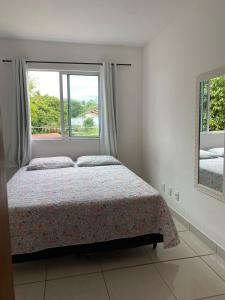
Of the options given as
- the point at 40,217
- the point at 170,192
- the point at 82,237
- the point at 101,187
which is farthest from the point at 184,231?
the point at 40,217

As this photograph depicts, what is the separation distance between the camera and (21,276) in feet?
6.49

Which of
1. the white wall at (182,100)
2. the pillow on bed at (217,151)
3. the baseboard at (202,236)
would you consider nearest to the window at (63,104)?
the white wall at (182,100)

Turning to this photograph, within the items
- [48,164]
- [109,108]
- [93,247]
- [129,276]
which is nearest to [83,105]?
[109,108]

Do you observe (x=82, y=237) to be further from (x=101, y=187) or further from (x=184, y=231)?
(x=184, y=231)

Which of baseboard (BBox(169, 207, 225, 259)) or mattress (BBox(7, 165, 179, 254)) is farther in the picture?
baseboard (BBox(169, 207, 225, 259))

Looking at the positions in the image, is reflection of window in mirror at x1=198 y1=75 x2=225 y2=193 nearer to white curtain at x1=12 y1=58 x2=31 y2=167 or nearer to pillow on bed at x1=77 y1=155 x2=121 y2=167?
pillow on bed at x1=77 y1=155 x2=121 y2=167

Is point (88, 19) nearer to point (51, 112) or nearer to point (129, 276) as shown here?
point (51, 112)

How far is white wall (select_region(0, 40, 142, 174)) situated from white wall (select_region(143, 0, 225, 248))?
0.22 metres

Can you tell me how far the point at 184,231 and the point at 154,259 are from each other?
0.69m

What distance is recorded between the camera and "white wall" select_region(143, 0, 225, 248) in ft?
7.39

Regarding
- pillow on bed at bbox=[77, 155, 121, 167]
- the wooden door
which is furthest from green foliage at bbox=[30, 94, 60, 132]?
the wooden door

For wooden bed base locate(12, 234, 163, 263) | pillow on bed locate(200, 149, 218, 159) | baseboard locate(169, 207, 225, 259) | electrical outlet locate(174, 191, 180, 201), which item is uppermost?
pillow on bed locate(200, 149, 218, 159)

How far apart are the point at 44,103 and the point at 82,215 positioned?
7.75 ft

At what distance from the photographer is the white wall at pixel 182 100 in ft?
7.39
